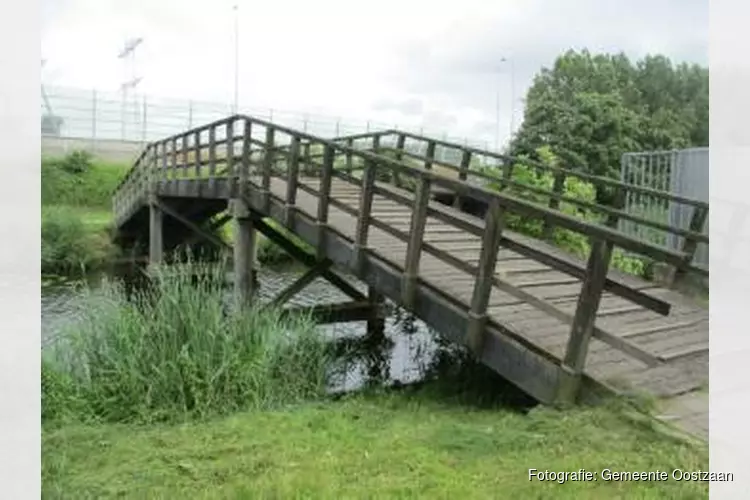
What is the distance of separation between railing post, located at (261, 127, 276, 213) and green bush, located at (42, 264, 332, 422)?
1731mm

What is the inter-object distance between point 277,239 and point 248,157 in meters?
0.75

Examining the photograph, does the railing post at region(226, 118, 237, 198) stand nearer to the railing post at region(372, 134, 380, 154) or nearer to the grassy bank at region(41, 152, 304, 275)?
the grassy bank at region(41, 152, 304, 275)

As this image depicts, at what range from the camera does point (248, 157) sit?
5508mm

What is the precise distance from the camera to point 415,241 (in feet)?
11.1

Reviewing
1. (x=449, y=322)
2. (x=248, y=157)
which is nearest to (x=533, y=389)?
(x=449, y=322)

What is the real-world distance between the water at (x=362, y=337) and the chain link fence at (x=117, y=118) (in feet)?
2.45

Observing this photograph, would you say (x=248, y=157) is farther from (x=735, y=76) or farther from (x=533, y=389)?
(x=735, y=76)

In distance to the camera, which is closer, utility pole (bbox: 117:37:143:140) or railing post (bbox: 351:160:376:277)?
utility pole (bbox: 117:37:143:140)

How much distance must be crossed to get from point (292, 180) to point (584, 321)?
267cm

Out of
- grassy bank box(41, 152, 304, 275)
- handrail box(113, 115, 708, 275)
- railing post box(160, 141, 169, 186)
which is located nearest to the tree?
handrail box(113, 115, 708, 275)

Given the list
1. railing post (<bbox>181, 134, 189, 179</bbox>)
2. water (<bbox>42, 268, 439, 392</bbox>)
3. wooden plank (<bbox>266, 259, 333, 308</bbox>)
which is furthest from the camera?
railing post (<bbox>181, 134, 189, 179</bbox>)

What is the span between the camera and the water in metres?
3.36

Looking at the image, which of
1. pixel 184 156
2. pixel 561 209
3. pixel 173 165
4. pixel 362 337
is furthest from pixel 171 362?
pixel 173 165

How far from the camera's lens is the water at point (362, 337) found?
3361 mm
